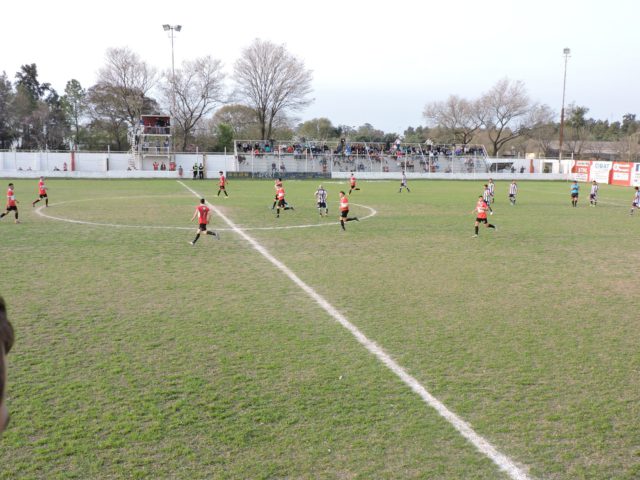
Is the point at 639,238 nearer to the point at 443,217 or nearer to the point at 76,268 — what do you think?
the point at 443,217

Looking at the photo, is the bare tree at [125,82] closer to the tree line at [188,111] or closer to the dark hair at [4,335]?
the tree line at [188,111]

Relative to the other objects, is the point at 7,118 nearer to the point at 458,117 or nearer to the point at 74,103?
the point at 74,103

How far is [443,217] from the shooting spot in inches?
1030

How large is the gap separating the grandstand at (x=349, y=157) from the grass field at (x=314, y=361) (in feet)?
154

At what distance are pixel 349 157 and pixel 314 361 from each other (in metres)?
59.7

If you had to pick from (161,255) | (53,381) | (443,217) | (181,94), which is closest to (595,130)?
(181,94)

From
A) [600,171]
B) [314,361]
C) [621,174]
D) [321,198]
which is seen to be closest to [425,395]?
[314,361]

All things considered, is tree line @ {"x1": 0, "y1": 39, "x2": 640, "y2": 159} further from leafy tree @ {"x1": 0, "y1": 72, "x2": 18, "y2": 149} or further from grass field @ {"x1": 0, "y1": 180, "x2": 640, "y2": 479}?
grass field @ {"x1": 0, "y1": 180, "x2": 640, "y2": 479}

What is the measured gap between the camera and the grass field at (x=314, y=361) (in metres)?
5.52

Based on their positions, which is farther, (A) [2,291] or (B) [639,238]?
(B) [639,238]

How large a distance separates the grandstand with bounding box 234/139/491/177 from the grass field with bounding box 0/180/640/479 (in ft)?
154

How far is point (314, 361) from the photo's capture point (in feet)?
26.2

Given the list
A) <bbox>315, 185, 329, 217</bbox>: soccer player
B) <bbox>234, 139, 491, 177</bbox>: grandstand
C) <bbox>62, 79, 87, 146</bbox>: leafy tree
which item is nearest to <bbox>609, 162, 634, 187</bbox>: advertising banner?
<bbox>234, 139, 491, 177</bbox>: grandstand

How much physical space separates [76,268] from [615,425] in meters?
12.3
